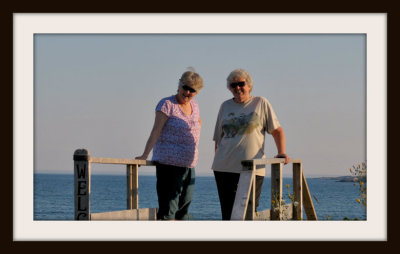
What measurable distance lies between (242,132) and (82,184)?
167 cm

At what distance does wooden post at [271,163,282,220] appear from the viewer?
7.60 m

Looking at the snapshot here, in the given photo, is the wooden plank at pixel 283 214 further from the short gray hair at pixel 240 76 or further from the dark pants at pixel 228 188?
the short gray hair at pixel 240 76

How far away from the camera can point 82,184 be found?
262 inches

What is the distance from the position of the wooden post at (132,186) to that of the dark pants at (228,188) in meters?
1.10

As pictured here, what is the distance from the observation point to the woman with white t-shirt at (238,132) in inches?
277

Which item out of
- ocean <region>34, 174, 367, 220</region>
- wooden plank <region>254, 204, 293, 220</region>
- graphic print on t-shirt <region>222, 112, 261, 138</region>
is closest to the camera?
graphic print on t-shirt <region>222, 112, 261, 138</region>

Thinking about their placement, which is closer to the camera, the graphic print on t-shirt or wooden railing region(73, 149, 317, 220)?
wooden railing region(73, 149, 317, 220)

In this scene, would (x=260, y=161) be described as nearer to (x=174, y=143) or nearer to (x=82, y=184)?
(x=174, y=143)

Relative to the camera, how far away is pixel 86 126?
4838 cm

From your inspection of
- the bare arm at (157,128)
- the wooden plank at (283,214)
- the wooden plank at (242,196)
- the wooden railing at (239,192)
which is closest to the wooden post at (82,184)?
the wooden railing at (239,192)

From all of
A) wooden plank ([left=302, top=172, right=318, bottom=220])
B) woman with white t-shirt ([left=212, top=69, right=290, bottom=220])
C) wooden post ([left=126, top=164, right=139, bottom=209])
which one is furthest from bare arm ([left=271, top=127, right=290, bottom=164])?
wooden post ([left=126, top=164, right=139, bottom=209])

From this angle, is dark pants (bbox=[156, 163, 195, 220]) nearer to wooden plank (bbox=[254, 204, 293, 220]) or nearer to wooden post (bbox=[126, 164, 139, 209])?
wooden post (bbox=[126, 164, 139, 209])

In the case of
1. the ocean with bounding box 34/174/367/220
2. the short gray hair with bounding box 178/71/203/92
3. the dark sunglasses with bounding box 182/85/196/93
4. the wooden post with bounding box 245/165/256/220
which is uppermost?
the short gray hair with bounding box 178/71/203/92

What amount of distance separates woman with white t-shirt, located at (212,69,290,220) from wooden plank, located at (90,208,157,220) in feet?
3.52
